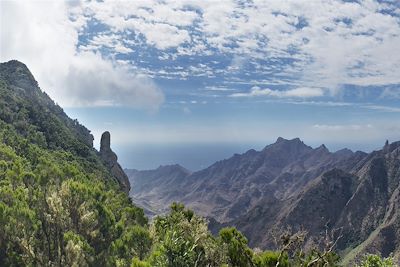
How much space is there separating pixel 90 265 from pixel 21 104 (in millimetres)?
120528

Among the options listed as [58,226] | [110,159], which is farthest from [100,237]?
[110,159]

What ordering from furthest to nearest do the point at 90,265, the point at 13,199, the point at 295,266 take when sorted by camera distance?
the point at 13,199 < the point at 90,265 < the point at 295,266

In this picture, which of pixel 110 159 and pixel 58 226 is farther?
pixel 110 159

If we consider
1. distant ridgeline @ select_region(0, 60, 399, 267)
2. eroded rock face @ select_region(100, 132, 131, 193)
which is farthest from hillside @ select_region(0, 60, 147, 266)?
eroded rock face @ select_region(100, 132, 131, 193)

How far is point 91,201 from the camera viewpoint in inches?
2409

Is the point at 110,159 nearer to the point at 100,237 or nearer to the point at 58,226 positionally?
the point at 100,237

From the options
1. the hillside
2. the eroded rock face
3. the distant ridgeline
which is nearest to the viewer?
the distant ridgeline

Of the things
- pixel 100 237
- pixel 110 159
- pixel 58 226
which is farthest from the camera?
A: pixel 110 159

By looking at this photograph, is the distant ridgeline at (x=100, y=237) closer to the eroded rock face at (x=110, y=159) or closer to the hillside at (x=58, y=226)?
the hillside at (x=58, y=226)

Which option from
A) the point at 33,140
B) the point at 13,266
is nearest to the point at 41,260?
the point at 13,266

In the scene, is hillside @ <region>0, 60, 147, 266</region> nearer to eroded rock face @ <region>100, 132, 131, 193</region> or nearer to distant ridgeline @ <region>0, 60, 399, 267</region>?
distant ridgeline @ <region>0, 60, 399, 267</region>

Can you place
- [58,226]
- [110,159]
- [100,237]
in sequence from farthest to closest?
1. [110,159]
2. [100,237]
3. [58,226]

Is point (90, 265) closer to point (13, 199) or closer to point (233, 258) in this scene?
point (13, 199)

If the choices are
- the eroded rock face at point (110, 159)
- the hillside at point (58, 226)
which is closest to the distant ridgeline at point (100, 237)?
the hillside at point (58, 226)
